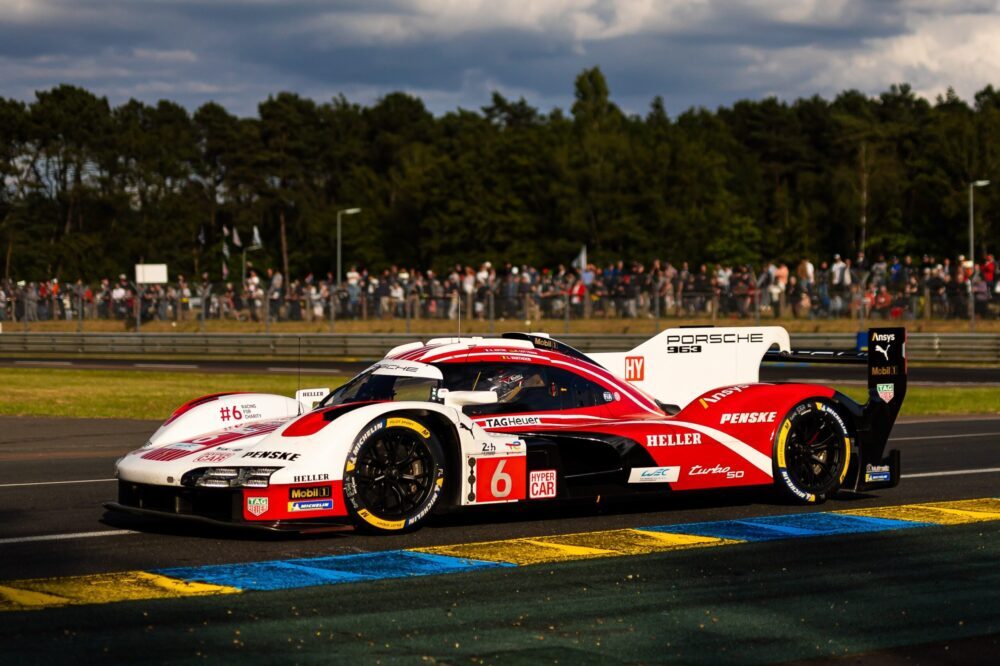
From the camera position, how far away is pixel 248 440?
9406mm

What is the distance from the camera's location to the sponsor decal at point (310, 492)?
29.0 feet

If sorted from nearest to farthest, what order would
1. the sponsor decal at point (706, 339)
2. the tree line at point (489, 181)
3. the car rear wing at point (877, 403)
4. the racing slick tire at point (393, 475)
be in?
the racing slick tire at point (393, 475), the car rear wing at point (877, 403), the sponsor decal at point (706, 339), the tree line at point (489, 181)

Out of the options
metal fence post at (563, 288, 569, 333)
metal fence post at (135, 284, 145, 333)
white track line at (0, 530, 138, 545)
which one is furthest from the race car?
metal fence post at (135, 284, 145, 333)

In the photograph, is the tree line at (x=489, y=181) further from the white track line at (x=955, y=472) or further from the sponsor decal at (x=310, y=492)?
the sponsor decal at (x=310, y=492)

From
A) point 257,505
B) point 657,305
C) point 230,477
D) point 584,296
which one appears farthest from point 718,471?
point 584,296

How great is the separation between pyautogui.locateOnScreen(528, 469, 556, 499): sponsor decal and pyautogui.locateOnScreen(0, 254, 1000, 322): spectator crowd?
2186 centimetres

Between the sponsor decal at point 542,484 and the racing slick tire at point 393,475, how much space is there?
69 cm

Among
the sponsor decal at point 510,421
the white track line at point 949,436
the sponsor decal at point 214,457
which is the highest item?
the sponsor decal at point 510,421

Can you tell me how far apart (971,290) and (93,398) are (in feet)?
70.9

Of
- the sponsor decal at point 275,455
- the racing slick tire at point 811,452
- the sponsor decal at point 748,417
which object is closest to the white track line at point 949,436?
the racing slick tire at point 811,452

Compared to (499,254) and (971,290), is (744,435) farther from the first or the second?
(499,254)

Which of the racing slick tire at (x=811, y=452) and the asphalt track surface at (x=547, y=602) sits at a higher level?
the racing slick tire at (x=811, y=452)

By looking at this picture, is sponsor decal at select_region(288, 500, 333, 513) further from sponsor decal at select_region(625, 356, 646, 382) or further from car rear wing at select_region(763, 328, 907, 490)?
car rear wing at select_region(763, 328, 907, 490)

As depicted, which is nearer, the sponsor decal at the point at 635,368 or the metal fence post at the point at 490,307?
the sponsor decal at the point at 635,368
